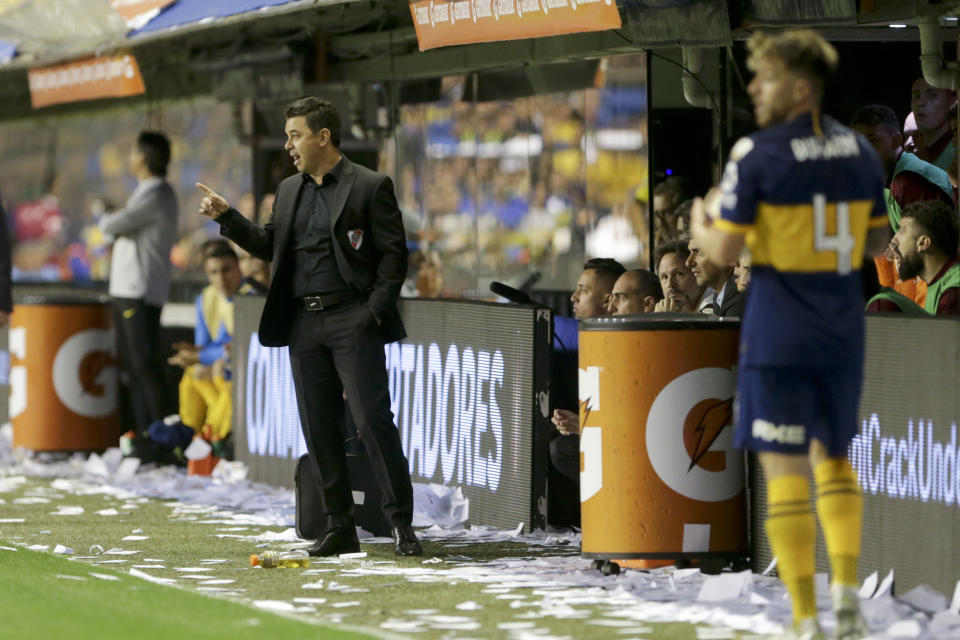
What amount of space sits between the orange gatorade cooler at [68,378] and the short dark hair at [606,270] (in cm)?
572

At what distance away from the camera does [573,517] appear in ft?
32.7

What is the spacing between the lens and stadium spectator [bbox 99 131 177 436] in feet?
45.2

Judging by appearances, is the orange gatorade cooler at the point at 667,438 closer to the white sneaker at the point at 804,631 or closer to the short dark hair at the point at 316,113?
the white sneaker at the point at 804,631

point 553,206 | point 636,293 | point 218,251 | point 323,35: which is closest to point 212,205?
point 636,293

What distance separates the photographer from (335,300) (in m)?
9.18

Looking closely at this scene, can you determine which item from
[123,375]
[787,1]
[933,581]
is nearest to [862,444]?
[933,581]

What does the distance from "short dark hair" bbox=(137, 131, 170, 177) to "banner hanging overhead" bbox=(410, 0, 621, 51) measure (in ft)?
12.1

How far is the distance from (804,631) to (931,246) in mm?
2697

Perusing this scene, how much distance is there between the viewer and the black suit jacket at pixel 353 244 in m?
9.13

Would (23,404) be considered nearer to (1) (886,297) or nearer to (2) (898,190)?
(2) (898,190)

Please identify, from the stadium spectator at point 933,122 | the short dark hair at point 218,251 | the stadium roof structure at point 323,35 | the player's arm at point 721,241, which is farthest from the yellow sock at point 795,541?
the short dark hair at point 218,251

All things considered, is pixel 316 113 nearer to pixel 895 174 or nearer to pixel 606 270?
pixel 606 270

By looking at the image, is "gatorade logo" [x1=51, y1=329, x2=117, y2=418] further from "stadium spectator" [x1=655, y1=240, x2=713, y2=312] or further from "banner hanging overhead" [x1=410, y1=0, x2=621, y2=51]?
"stadium spectator" [x1=655, y1=240, x2=713, y2=312]

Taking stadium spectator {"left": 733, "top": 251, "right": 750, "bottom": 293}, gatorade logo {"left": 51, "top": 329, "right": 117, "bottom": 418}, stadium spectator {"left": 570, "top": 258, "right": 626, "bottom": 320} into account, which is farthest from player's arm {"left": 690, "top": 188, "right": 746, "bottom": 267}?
gatorade logo {"left": 51, "top": 329, "right": 117, "bottom": 418}
